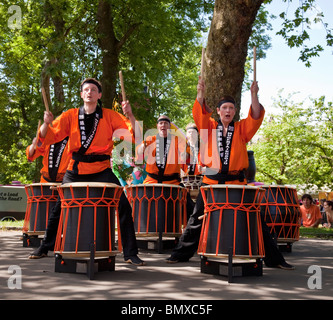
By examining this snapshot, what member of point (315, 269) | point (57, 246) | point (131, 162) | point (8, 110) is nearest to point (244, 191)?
point (315, 269)

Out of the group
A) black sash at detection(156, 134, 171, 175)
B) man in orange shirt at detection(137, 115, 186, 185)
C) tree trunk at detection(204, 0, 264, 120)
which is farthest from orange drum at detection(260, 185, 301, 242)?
tree trunk at detection(204, 0, 264, 120)

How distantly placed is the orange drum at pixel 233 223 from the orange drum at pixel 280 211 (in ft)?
7.56

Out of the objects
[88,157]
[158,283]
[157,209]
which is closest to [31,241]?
[157,209]

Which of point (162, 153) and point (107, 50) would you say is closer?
point (162, 153)

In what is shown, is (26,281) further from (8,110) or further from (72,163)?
(8,110)

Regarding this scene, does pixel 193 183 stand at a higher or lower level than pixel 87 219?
higher

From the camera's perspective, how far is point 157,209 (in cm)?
719

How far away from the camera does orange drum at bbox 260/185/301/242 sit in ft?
24.3

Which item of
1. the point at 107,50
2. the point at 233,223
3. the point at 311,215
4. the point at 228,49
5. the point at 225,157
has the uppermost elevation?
the point at 107,50

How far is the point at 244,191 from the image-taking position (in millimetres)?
5027

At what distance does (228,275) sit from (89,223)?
1.40m

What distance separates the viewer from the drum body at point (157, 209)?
23.6 feet

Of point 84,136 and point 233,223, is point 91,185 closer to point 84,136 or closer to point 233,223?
point 84,136

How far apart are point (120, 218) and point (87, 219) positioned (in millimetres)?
805
